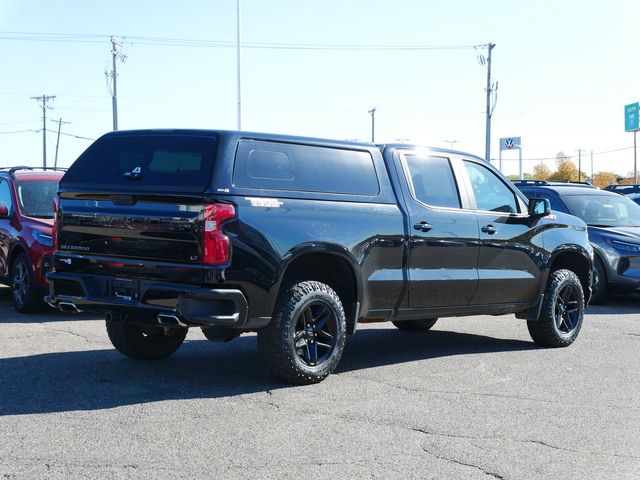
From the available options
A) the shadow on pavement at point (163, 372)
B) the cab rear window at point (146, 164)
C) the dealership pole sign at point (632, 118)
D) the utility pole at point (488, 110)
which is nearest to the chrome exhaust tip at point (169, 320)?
the shadow on pavement at point (163, 372)

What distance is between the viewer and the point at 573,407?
6688 mm

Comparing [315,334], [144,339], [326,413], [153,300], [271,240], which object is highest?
[271,240]

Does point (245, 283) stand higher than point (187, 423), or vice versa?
point (245, 283)

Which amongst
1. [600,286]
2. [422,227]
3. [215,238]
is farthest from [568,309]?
[215,238]

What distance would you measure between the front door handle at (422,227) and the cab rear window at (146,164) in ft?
6.92

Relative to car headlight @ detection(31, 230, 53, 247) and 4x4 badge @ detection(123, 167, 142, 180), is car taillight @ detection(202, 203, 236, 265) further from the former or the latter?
car headlight @ detection(31, 230, 53, 247)

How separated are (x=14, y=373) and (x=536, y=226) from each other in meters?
5.16

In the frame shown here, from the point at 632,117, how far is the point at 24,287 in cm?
9999

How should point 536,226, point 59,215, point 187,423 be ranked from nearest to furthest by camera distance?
point 187,423
point 59,215
point 536,226

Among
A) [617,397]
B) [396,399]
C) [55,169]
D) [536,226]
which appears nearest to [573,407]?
[617,397]

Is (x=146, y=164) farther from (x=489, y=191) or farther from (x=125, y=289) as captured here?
(x=489, y=191)

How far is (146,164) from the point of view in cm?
716

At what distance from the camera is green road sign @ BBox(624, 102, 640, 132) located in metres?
102

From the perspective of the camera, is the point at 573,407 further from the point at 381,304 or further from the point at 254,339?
the point at 254,339
